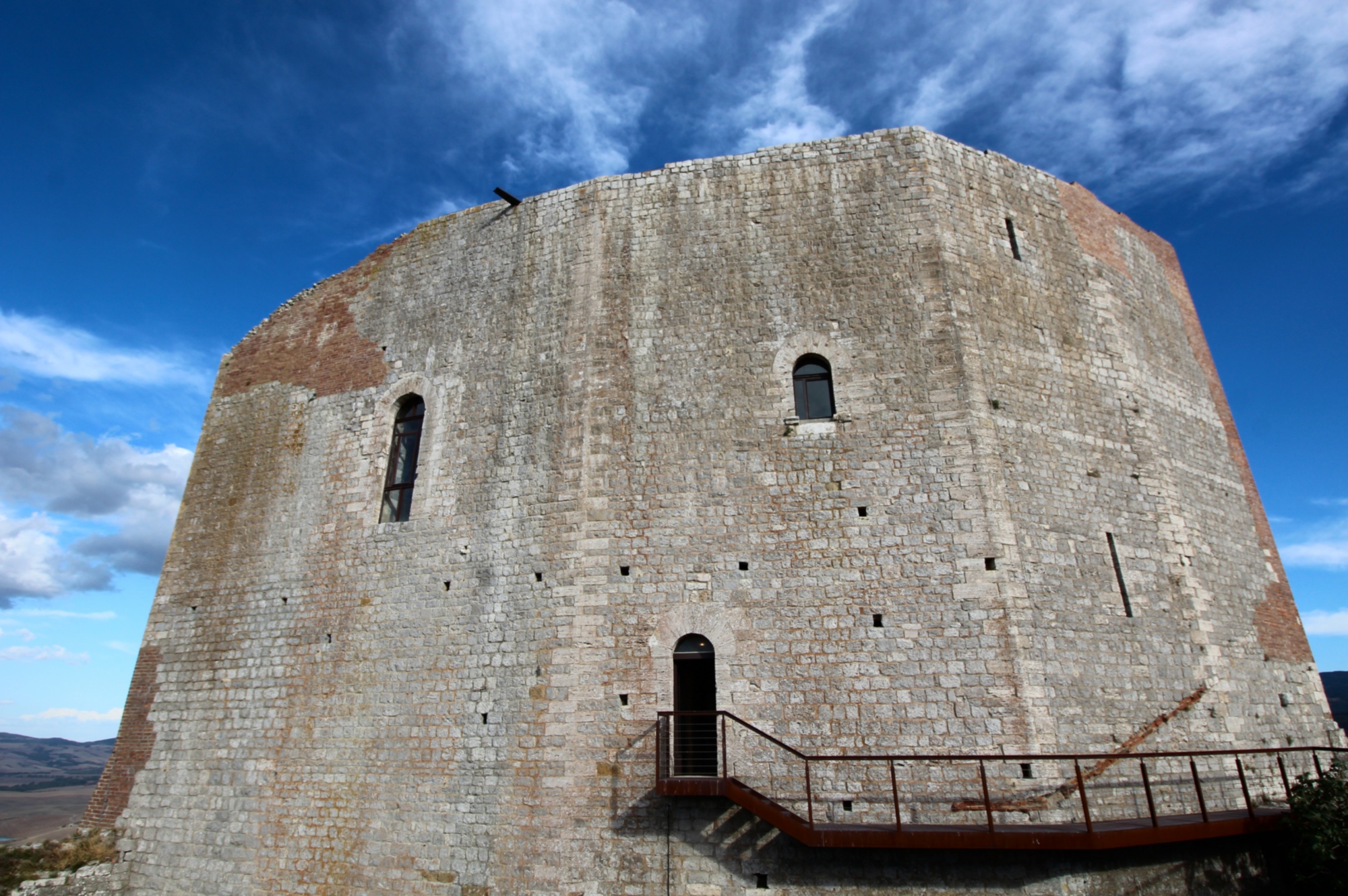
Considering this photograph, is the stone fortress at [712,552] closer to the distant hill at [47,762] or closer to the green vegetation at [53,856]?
the green vegetation at [53,856]

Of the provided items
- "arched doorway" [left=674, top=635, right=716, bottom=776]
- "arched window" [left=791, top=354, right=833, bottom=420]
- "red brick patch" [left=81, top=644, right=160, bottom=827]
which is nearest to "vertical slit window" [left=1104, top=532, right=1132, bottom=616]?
"arched window" [left=791, top=354, right=833, bottom=420]

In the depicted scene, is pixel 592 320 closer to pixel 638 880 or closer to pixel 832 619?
pixel 832 619

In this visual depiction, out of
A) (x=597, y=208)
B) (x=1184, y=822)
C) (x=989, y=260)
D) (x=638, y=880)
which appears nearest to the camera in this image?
(x=1184, y=822)

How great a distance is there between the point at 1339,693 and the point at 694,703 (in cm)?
7964

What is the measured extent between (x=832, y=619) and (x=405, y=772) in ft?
20.2

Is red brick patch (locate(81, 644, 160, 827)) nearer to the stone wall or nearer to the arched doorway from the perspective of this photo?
the stone wall

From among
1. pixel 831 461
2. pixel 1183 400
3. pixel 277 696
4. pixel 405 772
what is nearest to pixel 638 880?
pixel 405 772

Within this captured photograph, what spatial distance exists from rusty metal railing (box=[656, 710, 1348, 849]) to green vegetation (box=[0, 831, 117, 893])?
917cm

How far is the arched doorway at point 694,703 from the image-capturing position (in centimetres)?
887

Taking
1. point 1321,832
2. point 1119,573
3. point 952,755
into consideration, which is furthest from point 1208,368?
point 952,755

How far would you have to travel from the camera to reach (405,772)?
32.1 ft

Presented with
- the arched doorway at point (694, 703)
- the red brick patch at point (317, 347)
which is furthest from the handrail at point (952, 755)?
the red brick patch at point (317, 347)

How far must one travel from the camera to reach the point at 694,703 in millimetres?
9156

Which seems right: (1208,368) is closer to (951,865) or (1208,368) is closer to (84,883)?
(951,865)
